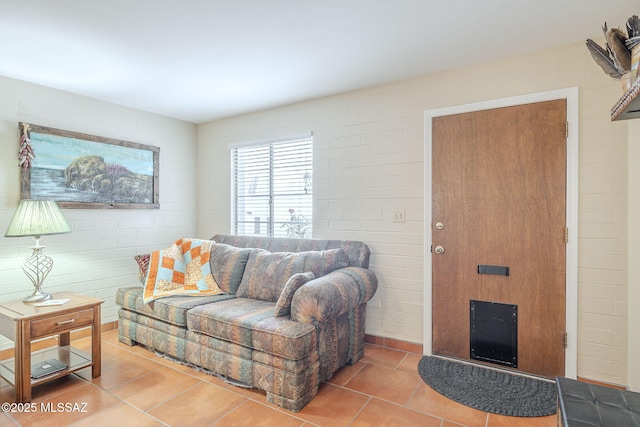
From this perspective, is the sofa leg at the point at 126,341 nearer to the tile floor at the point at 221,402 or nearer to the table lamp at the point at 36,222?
the tile floor at the point at 221,402

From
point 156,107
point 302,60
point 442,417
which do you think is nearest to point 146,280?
point 156,107

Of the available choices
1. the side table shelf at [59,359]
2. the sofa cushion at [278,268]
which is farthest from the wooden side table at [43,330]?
the sofa cushion at [278,268]

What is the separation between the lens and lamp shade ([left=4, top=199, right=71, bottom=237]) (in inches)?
92.9

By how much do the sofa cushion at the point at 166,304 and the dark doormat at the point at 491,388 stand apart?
176 cm

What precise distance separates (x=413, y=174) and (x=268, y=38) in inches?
60.6

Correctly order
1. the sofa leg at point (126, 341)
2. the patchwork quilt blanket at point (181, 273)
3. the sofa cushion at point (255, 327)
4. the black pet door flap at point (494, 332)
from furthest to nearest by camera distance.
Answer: the sofa leg at point (126, 341) < the patchwork quilt blanket at point (181, 273) < the black pet door flap at point (494, 332) < the sofa cushion at point (255, 327)

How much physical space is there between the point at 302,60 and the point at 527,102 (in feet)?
5.47

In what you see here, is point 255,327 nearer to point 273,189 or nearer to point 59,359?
point 59,359

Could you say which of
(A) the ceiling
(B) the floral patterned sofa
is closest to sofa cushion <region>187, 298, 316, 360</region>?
(B) the floral patterned sofa

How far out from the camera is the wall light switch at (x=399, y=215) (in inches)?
115

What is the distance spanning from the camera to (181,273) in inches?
122

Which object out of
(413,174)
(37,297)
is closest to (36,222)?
(37,297)

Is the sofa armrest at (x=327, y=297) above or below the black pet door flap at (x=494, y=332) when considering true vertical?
above

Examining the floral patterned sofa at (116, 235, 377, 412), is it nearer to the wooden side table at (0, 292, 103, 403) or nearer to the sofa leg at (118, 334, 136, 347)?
the sofa leg at (118, 334, 136, 347)
